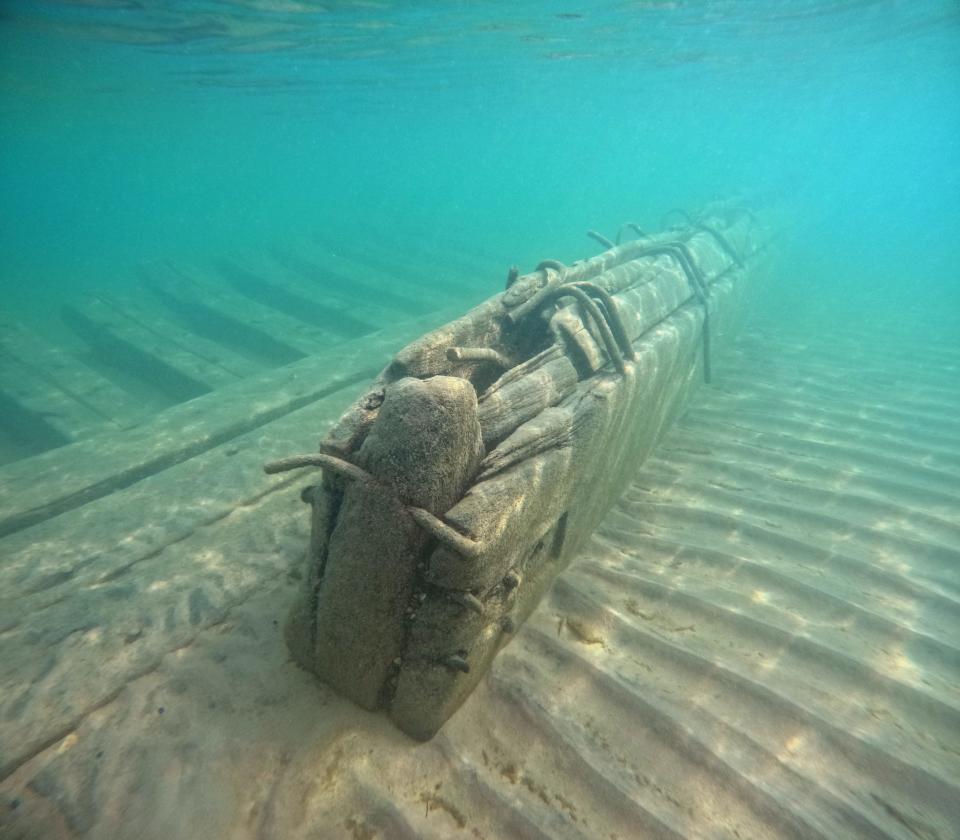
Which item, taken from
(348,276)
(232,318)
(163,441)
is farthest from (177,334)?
(163,441)

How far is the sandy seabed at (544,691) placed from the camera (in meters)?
2.23

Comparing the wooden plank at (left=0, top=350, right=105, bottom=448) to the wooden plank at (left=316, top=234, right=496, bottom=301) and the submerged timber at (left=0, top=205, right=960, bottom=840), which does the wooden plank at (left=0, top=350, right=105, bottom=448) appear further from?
the wooden plank at (left=316, top=234, right=496, bottom=301)

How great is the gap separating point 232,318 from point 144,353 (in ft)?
7.56

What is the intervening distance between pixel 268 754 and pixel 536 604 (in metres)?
1.78

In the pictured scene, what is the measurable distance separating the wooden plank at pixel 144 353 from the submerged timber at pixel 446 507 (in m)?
8.64

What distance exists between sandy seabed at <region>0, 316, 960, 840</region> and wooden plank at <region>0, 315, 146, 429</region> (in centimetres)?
596

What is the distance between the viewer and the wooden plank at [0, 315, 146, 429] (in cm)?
939

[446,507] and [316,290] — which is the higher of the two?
Result: [446,507]

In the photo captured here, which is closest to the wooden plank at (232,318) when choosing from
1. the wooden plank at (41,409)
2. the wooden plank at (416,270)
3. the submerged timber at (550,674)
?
the wooden plank at (41,409)

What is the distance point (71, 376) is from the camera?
34.0 ft

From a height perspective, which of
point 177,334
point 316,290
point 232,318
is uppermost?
point 316,290

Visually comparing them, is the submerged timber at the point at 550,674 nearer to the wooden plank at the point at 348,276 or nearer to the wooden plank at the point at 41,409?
the wooden plank at the point at 41,409

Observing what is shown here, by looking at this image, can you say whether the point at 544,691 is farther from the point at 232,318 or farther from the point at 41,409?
the point at 232,318

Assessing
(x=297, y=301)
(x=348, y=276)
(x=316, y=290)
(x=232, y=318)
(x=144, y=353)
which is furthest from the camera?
(x=348, y=276)
